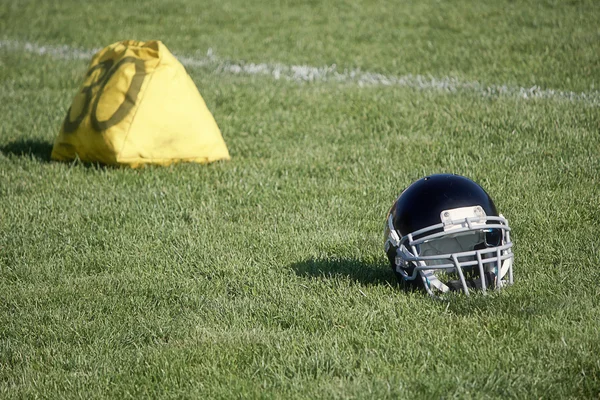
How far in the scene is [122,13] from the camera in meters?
11.4

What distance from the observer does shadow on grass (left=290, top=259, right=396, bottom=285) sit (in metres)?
3.86

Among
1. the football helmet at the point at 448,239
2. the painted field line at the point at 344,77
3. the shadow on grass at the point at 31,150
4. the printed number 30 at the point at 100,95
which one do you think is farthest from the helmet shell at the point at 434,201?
the painted field line at the point at 344,77

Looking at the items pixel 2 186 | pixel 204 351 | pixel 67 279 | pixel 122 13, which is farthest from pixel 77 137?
pixel 122 13

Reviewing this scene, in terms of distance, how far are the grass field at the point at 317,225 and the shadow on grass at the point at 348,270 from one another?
0.02m

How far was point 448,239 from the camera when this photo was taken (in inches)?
140

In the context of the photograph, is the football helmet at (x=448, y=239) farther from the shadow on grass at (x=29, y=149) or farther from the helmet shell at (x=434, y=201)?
the shadow on grass at (x=29, y=149)

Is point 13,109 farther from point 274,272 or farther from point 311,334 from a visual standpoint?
point 311,334

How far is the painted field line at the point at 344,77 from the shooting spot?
6.92 m

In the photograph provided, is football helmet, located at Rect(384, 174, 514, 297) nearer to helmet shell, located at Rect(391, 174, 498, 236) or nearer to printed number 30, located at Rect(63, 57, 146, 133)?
helmet shell, located at Rect(391, 174, 498, 236)

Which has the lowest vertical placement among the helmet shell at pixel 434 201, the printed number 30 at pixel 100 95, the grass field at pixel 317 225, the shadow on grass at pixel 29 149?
the shadow on grass at pixel 29 149

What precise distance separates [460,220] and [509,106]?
355 centimetres

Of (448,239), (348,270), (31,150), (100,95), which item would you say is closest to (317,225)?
(348,270)

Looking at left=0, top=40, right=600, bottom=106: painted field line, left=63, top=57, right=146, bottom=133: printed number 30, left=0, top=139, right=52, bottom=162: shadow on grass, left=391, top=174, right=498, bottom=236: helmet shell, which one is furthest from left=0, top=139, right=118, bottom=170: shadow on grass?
left=391, top=174, right=498, bottom=236: helmet shell

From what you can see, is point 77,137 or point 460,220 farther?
point 77,137
